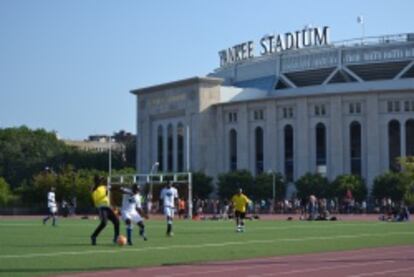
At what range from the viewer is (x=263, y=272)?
16297mm

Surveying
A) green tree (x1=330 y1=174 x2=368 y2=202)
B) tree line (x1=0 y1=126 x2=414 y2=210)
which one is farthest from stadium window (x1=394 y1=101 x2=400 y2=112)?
green tree (x1=330 y1=174 x2=368 y2=202)

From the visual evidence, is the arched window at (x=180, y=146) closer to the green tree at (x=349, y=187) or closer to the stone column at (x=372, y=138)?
the stone column at (x=372, y=138)

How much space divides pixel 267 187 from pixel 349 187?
1060 centimetres

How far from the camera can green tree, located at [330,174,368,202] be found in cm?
9144

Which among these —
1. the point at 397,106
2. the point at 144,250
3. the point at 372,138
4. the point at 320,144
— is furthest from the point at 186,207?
the point at 320,144

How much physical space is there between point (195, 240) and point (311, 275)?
11984mm

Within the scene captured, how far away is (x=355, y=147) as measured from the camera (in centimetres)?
10462

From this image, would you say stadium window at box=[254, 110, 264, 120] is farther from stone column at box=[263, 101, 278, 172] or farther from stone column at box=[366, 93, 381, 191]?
stone column at box=[366, 93, 381, 191]

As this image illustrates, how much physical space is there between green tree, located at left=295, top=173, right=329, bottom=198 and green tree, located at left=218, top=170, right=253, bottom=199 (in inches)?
224

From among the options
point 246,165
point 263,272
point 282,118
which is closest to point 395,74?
point 282,118

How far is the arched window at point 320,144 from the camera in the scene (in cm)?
10562

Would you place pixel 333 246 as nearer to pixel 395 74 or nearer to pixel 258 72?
pixel 395 74

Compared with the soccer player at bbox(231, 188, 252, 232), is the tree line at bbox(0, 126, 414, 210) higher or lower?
higher

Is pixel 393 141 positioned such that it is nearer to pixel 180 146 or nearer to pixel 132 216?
pixel 180 146
